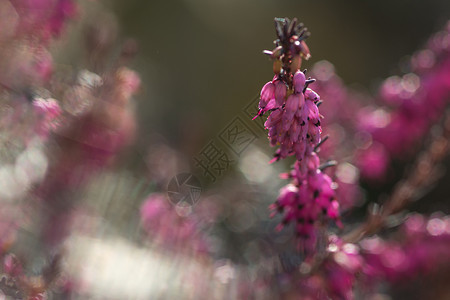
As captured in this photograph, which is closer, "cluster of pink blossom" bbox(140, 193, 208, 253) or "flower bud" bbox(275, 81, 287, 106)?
"flower bud" bbox(275, 81, 287, 106)

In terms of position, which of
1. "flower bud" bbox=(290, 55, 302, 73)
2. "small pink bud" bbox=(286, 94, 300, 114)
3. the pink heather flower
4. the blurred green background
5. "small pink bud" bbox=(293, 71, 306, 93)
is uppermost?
the blurred green background

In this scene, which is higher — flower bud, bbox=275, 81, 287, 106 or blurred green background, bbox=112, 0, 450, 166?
blurred green background, bbox=112, 0, 450, 166

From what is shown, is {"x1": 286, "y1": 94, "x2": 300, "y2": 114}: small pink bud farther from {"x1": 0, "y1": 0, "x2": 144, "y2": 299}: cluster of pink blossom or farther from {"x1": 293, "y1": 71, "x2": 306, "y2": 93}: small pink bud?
{"x1": 0, "y1": 0, "x2": 144, "y2": 299}: cluster of pink blossom

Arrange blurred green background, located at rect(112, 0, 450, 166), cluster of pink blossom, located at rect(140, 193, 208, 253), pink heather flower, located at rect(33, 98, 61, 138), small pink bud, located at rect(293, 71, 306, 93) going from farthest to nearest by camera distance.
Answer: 1. blurred green background, located at rect(112, 0, 450, 166)
2. cluster of pink blossom, located at rect(140, 193, 208, 253)
3. pink heather flower, located at rect(33, 98, 61, 138)
4. small pink bud, located at rect(293, 71, 306, 93)

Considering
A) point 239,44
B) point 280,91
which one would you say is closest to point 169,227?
point 280,91

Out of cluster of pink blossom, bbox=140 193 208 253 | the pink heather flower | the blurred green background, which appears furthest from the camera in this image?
the blurred green background

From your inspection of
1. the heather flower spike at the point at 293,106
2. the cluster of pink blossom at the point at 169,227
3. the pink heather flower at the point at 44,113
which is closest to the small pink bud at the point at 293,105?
the heather flower spike at the point at 293,106

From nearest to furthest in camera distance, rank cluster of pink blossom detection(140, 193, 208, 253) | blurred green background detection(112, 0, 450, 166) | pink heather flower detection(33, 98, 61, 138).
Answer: pink heather flower detection(33, 98, 61, 138), cluster of pink blossom detection(140, 193, 208, 253), blurred green background detection(112, 0, 450, 166)

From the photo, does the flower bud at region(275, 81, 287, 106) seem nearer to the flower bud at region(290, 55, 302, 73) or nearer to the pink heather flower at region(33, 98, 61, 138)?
the flower bud at region(290, 55, 302, 73)

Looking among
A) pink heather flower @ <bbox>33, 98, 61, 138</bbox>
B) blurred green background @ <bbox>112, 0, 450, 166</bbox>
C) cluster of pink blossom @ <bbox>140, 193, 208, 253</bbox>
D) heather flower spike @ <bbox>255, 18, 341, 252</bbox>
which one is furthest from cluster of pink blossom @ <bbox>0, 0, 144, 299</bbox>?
blurred green background @ <bbox>112, 0, 450, 166</bbox>

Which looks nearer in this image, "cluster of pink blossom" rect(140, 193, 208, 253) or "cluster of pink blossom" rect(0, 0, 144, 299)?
"cluster of pink blossom" rect(0, 0, 144, 299)

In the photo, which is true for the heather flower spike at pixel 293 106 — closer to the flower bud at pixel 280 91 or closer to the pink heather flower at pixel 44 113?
the flower bud at pixel 280 91

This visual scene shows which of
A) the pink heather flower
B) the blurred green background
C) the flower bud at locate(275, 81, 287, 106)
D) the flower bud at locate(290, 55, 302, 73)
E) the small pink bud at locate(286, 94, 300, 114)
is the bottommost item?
the pink heather flower

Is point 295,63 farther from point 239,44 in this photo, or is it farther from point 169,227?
point 239,44
